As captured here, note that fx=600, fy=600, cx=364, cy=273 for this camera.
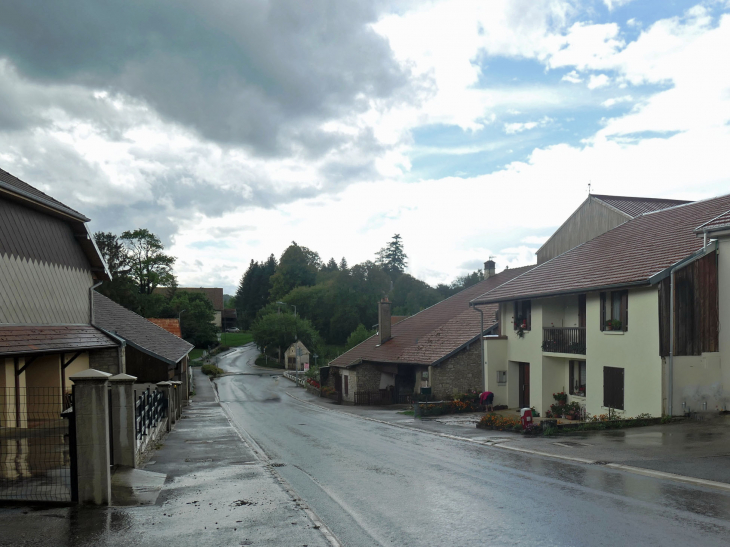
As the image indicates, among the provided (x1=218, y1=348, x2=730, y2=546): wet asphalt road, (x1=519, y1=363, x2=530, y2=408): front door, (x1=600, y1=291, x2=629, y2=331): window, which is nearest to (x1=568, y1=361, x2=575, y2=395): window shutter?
(x1=519, y1=363, x2=530, y2=408): front door

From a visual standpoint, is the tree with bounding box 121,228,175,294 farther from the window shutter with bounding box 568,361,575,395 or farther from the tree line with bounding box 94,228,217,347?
the window shutter with bounding box 568,361,575,395

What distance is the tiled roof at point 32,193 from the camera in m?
15.4

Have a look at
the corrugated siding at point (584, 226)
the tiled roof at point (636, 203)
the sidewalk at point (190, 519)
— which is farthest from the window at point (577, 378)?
the sidewalk at point (190, 519)

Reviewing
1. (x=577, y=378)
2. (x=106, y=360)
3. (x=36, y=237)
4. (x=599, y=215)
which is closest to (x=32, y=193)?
(x=36, y=237)

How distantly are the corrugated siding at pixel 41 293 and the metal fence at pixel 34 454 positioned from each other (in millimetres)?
2133

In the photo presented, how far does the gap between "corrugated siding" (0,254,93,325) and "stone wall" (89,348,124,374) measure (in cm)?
146

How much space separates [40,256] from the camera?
16.9m

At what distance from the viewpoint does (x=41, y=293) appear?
55.1 feet

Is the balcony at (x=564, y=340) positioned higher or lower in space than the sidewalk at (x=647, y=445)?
higher

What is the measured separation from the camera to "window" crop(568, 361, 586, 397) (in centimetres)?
2455

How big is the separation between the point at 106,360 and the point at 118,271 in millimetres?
52985

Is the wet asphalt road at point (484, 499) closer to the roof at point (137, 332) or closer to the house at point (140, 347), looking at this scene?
the house at point (140, 347)

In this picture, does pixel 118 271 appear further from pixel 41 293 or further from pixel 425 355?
pixel 41 293

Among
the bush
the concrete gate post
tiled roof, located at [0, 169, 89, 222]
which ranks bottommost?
the bush
